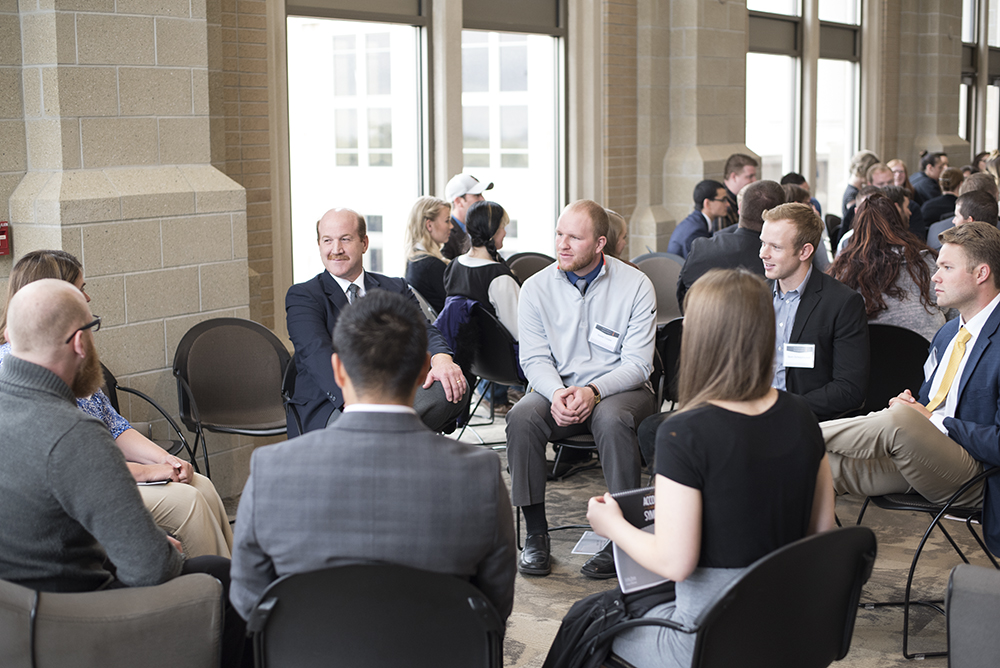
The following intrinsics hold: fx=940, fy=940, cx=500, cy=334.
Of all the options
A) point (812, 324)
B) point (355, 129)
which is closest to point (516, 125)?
point (355, 129)

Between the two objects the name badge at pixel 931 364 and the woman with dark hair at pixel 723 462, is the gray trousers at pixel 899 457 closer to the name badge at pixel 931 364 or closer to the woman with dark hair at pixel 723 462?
Answer: the name badge at pixel 931 364

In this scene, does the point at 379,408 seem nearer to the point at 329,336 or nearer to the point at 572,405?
the point at 572,405

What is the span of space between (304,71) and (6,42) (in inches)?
84.8

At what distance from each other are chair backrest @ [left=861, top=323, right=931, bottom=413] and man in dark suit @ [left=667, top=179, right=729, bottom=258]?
120 inches

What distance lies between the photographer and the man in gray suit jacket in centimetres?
162

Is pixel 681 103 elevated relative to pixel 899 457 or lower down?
elevated

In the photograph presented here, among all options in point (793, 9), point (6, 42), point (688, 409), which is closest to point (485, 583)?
point (688, 409)

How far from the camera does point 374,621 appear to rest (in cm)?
160

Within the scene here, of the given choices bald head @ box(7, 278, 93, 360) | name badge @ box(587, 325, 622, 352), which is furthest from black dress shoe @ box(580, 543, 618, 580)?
bald head @ box(7, 278, 93, 360)

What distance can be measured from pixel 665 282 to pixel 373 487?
14.7ft

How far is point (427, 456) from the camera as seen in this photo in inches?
64.6

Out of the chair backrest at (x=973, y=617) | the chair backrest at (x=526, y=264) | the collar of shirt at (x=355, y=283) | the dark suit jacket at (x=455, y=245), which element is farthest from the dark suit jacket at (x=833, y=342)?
the chair backrest at (x=526, y=264)

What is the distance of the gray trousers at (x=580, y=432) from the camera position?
3.43m

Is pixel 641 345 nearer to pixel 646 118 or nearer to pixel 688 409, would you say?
pixel 688 409
